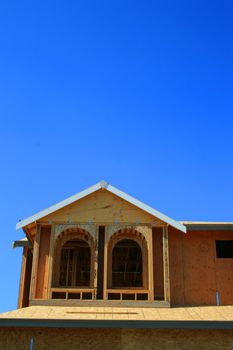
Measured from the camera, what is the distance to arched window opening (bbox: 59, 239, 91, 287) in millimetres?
23609

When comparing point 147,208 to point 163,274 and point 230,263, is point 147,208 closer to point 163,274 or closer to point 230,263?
point 163,274

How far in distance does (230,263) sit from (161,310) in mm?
4013

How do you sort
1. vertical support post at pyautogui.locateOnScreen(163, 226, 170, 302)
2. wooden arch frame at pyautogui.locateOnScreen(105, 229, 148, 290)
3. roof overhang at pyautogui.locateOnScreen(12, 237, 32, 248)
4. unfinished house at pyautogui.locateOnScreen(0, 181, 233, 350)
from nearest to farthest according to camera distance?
unfinished house at pyautogui.locateOnScreen(0, 181, 233, 350)
vertical support post at pyautogui.locateOnScreen(163, 226, 170, 302)
wooden arch frame at pyautogui.locateOnScreen(105, 229, 148, 290)
roof overhang at pyautogui.locateOnScreen(12, 237, 32, 248)

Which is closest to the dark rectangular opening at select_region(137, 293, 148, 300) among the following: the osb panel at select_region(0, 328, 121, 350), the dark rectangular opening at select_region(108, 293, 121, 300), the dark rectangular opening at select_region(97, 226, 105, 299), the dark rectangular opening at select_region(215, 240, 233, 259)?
the dark rectangular opening at select_region(108, 293, 121, 300)

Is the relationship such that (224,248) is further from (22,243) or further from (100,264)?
(22,243)

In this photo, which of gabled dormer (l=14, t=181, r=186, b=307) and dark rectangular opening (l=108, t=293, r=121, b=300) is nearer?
gabled dormer (l=14, t=181, r=186, b=307)

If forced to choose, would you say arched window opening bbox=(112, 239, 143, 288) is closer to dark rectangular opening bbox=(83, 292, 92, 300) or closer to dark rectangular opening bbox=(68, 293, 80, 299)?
dark rectangular opening bbox=(83, 292, 92, 300)

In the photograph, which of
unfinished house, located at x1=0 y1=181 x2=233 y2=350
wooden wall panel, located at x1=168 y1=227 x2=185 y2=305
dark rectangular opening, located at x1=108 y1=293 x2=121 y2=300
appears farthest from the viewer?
wooden wall panel, located at x1=168 y1=227 x2=185 y2=305

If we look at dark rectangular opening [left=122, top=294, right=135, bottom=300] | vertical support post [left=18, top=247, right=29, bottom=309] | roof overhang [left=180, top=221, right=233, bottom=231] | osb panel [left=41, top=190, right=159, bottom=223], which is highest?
osb panel [left=41, top=190, right=159, bottom=223]

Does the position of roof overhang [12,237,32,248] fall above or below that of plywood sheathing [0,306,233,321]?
above

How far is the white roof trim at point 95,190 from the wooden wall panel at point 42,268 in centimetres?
77

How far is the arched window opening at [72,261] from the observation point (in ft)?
77.5

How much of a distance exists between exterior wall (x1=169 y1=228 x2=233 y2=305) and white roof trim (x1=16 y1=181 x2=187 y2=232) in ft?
4.03

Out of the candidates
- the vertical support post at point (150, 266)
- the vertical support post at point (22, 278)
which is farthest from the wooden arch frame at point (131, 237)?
the vertical support post at point (22, 278)
